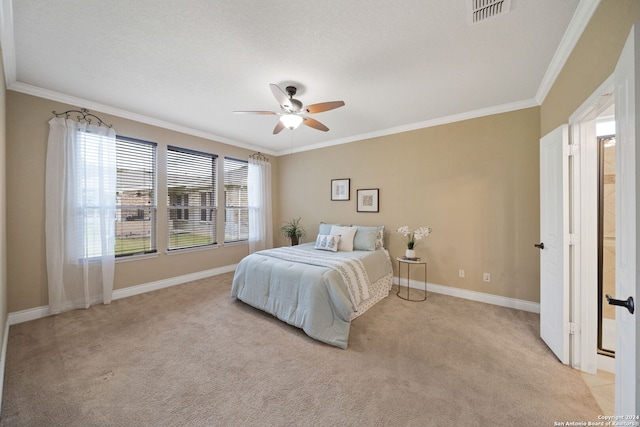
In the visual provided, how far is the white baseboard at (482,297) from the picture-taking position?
3016 millimetres

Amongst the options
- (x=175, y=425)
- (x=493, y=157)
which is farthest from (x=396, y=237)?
(x=175, y=425)

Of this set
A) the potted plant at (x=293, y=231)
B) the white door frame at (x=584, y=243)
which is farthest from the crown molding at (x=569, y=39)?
the potted plant at (x=293, y=231)

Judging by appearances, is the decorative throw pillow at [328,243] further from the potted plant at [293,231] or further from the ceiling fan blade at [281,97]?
the ceiling fan blade at [281,97]

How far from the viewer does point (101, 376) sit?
6.09 feet

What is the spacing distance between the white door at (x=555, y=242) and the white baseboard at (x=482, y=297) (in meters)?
0.77

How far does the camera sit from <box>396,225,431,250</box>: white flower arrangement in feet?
11.5

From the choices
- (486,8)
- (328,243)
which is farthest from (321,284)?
(486,8)

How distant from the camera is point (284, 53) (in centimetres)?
210

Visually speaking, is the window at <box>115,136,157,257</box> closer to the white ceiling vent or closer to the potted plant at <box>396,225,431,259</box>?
the potted plant at <box>396,225,431,259</box>

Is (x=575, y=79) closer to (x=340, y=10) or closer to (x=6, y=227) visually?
(x=340, y=10)

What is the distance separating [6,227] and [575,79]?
554cm

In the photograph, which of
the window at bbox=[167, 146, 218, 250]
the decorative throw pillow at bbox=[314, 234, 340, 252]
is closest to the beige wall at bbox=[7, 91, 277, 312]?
the window at bbox=[167, 146, 218, 250]

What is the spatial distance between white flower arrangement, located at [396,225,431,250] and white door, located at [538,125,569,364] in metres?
1.36

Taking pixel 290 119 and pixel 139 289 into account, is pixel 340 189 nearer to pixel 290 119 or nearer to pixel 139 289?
pixel 290 119
